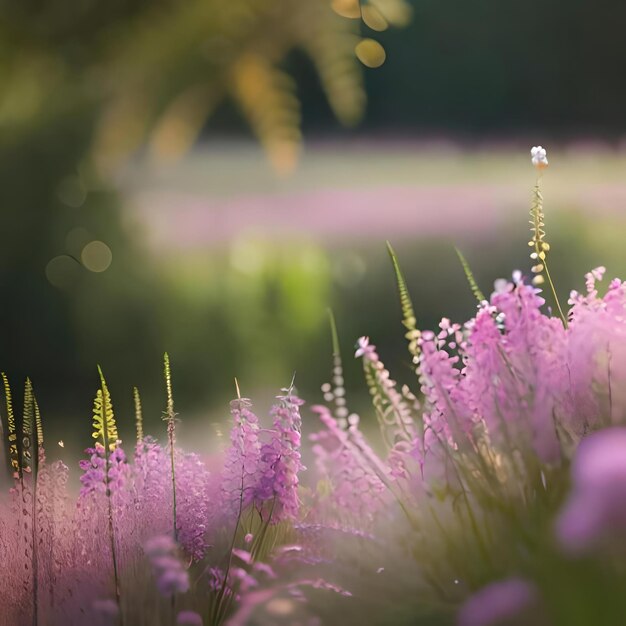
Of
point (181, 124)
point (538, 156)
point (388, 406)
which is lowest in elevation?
point (388, 406)

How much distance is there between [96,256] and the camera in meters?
1.49

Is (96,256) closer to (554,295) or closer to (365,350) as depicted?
(365,350)

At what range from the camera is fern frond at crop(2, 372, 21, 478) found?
1454 mm

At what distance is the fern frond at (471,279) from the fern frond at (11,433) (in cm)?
85

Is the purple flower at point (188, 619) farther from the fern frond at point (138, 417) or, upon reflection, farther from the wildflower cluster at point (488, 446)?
the fern frond at point (138, 417)

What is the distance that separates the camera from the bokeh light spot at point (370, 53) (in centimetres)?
137

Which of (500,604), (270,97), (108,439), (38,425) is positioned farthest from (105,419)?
(500,604)

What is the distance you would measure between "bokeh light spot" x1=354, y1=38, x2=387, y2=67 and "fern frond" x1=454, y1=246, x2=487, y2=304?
355mm

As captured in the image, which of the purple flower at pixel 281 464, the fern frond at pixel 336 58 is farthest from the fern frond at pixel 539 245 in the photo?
the purple flower at pixel 281 464

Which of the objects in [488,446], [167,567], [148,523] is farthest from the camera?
[148,523]

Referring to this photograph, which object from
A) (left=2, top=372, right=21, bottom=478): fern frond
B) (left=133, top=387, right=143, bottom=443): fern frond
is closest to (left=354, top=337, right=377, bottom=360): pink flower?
(left=133, top=387, right=143, bottom=443): fern frond

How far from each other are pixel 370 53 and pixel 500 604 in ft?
3.00

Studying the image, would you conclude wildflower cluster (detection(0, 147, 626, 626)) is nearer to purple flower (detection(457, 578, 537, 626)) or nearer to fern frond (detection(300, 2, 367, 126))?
purple flower (detection(457, 578, 537, 626))

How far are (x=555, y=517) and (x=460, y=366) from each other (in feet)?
1.26
